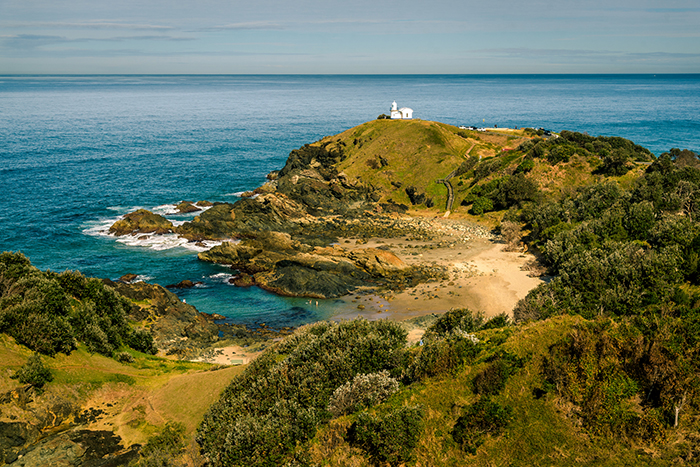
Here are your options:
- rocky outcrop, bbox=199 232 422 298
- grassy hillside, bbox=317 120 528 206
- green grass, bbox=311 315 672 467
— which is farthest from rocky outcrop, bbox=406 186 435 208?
green grass, bbox=311 315 672 467

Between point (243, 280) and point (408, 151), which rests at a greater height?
point (408, 151)

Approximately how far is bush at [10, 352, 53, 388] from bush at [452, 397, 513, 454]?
2036cm

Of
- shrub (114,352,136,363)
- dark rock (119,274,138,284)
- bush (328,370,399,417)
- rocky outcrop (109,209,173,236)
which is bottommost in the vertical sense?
dark rock (119,274,138,284)

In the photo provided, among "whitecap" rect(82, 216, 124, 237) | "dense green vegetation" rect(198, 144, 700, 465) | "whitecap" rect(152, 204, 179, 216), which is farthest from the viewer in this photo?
"whitecap" rect(152, 204, 179, 216)

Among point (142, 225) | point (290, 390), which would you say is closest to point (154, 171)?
point (142, 225)

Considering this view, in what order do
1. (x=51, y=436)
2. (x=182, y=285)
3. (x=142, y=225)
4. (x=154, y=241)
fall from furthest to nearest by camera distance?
1. (x=142, y=225)
2. (x=154, y=241)
3. (x=182, y=285)
4. (x=51, y=436)

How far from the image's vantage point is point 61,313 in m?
29.8

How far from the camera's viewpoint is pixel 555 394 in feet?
57.1

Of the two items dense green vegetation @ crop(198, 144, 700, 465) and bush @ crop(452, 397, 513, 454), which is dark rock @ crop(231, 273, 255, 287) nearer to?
dense green vegetation @ crop(198, 144, 700, 465)

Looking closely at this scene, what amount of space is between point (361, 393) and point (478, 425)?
4.96 m

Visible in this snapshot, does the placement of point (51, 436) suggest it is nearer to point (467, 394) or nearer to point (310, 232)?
point (467, 394)

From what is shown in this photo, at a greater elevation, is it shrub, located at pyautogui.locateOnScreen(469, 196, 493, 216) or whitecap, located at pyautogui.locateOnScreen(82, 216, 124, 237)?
shrub, located at pyautogui.locateOnScreen(469, 196, 493, 216)

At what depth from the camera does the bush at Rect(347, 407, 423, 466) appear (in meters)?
15.8

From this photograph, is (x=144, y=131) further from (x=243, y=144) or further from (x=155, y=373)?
(x=155, y=373)
